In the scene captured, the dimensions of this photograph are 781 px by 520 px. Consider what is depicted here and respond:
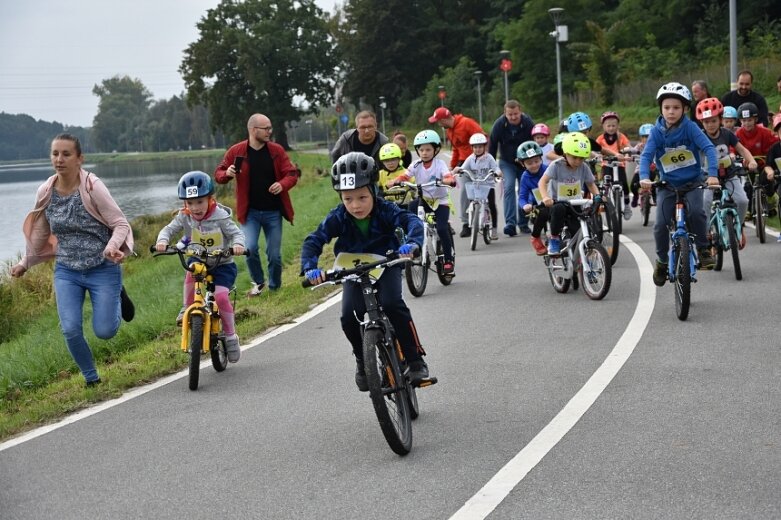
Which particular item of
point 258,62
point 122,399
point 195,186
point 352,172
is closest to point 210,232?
point 195,186

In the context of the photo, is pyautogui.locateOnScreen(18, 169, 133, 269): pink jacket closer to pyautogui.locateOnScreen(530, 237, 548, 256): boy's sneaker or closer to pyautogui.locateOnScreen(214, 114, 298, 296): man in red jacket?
pyautogui.locateOnScreen(214, 114, 298, 296): man in red jacket

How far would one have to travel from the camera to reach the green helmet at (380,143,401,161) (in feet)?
41.4

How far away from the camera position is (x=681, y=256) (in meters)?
9.91

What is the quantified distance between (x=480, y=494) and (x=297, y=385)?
10.6ft

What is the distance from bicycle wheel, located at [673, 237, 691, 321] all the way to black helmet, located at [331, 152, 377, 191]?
163 inches

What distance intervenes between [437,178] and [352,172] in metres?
6.66

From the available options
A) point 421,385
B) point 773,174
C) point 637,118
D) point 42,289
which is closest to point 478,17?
point 637,118

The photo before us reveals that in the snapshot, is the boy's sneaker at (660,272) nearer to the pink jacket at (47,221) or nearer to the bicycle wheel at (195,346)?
the bicycle wheel at (195,346)

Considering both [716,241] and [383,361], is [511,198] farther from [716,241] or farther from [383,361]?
[383,361]

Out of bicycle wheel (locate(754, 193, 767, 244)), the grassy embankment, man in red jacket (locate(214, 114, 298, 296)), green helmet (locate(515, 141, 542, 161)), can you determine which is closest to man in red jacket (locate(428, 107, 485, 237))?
green helmet (locate(515, 141, 542, 161))

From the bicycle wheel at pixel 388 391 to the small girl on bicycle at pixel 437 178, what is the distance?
6521 mm

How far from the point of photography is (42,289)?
23.2m

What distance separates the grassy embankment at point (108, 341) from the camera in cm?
896

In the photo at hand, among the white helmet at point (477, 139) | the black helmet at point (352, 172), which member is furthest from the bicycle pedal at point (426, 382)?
the white helmet at point (477, 139)
